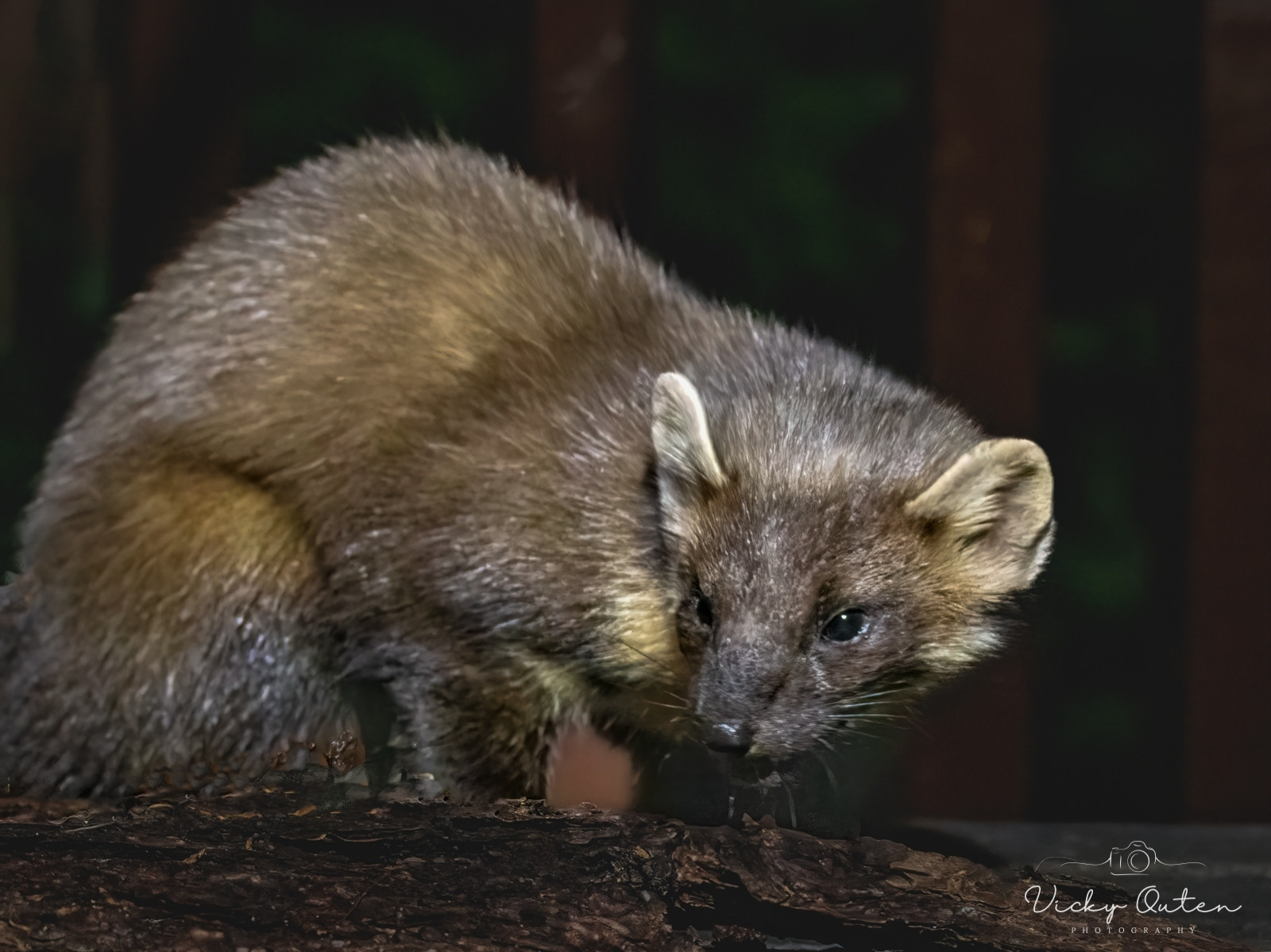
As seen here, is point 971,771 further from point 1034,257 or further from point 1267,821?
point 1034,257

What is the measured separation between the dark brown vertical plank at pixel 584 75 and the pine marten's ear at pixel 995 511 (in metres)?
1.13

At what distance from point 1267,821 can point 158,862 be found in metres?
2.57

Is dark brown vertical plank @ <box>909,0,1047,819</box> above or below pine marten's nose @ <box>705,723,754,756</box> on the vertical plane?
above

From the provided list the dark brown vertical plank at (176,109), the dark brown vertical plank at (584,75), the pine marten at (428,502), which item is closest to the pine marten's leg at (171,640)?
the pine marten at (428,502)

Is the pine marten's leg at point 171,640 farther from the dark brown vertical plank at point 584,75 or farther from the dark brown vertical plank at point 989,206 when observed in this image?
the dark brown vertical plank at point 989,206

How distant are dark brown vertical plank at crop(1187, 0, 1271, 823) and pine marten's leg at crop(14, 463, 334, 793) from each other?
2.01 m

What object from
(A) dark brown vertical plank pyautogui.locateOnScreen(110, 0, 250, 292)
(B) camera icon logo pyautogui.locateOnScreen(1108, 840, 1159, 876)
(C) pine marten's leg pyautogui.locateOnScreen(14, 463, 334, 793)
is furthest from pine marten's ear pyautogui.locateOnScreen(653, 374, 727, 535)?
(A) dark brown vertical plank pyautogui.locateOnScreen(110, 0, 250, 292)

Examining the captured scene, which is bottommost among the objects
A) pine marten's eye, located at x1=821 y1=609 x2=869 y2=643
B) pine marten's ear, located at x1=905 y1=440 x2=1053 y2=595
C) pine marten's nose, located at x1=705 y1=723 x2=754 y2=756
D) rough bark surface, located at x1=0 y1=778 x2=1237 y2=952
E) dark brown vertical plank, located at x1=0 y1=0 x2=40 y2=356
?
rough bark surface, located at x1=0 y1=778 x2=1237 y2=952

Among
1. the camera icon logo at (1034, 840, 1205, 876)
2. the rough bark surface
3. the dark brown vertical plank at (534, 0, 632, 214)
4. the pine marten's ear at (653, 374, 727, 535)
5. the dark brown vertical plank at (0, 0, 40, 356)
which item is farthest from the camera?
the dark brown vertical plank at (534, 0, 632, 214)

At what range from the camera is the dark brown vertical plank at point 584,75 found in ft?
9.90

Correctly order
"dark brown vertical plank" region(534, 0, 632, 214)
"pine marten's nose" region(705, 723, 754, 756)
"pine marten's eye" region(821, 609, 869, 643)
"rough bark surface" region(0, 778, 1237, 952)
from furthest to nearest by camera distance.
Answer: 1. "dark brown vertical plank" region(534, 0, 632, 214)
2. "pine marten's eye" region(821, 609, 869, 643)
3. "pine marten's nose" region(705, 723, 754, 756)
4. "rough bark surface" region(0, 778, 1237, 952)

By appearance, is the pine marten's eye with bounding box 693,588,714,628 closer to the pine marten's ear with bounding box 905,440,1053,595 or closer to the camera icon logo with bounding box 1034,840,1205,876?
the pine marten's ear with bounding box 905,440,1053,595

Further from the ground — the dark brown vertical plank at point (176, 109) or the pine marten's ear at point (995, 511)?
the dark brown vertical plank at point (176, 109)

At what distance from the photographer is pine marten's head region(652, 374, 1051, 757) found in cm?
220
